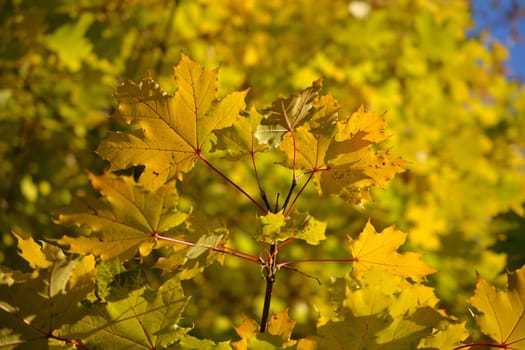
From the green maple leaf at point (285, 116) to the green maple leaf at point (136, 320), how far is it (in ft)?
0.87

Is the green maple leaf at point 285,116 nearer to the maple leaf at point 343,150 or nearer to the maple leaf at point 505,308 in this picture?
the maple leaf at point 343,150

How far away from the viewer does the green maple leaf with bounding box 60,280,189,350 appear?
749 millimetres

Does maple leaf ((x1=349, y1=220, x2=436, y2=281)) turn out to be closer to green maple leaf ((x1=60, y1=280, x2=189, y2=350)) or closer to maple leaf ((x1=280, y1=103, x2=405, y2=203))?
maple leaf ((x1=280, y1=103, x2=405, y2=203))

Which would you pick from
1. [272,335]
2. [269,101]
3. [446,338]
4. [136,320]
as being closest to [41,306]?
[136,320]

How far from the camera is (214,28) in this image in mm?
2838

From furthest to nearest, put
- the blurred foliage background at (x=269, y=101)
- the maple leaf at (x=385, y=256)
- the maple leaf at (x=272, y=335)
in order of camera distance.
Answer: the blurred foliage background at (x=269, y=101) < the maple leaf at (x=385, y=256) < the maple leaf at (x=272, y=335)

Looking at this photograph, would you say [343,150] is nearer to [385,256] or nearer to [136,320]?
[385,256]

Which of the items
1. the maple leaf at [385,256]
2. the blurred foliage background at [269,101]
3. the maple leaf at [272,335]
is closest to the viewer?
the maple leaf at [272,335]

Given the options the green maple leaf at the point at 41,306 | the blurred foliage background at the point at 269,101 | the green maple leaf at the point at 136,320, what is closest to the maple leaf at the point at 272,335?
the green maple leaf at the point at 136,320

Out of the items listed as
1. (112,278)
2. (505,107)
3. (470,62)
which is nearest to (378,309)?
(112,278)

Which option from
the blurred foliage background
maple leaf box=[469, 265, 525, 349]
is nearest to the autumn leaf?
maple leaf box=[469, 265, 525, 349]

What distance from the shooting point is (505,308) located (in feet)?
2.56

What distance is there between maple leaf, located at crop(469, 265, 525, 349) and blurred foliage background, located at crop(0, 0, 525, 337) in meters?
1.37

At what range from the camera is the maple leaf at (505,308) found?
78 cm
